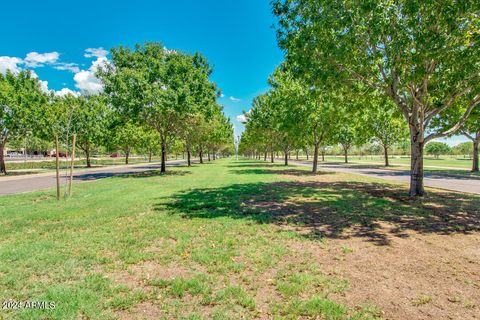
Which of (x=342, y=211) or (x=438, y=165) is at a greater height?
(x=342, y=211)

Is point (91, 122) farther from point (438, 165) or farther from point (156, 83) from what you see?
point (438, 165)

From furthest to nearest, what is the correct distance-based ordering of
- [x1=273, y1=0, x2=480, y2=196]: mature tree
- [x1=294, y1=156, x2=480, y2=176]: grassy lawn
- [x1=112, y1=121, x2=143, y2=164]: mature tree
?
1. [x1=112, y1=121, x2=143, y2=164]: mature tree
2. [x1=294, y1=156, x2=480, y2=176]: grassy lawn
3. [x1=273, y1=0, x2=480, y2=196]: mature tree

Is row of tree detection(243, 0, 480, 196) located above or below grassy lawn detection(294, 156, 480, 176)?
above

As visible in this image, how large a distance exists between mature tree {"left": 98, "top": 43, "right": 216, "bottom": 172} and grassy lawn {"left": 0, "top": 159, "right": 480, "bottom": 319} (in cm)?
1242

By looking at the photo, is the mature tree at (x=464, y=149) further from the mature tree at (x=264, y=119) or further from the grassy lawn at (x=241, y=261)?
the grassy lawn at (x=241, y=261)

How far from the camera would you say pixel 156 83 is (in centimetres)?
2086

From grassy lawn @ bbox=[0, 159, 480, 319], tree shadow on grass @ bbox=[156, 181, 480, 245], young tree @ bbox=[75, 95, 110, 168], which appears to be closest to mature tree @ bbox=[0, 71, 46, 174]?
young tree @ bbox=[75, 95, 110, 168]

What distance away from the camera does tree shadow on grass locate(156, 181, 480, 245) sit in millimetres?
6699

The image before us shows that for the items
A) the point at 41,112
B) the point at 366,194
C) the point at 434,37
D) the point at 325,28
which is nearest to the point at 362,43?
the point at 325,28

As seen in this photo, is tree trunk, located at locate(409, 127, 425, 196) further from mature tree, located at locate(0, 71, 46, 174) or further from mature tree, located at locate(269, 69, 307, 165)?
mature tree, located at locate(0, 71, 46, 174)

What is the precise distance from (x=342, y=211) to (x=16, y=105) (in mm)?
30694

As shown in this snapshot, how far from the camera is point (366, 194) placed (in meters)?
12.0

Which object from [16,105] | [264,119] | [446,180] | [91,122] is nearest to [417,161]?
[446,180]

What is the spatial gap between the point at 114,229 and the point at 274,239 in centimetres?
403
